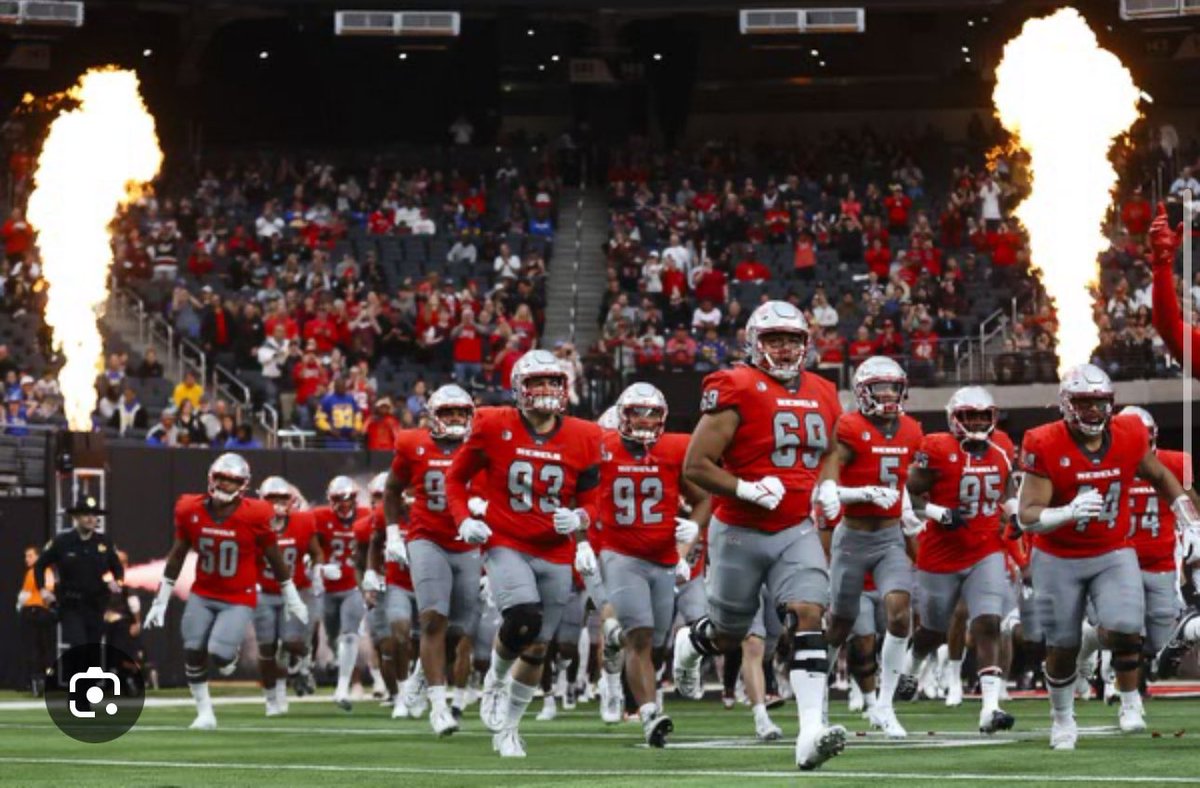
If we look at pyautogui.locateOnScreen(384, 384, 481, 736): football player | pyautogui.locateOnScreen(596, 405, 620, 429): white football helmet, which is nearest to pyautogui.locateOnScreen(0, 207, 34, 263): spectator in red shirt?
pyautogui.locateOnScreen(596, 405, 620, 429): white football helmet

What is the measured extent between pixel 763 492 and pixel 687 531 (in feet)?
11.9

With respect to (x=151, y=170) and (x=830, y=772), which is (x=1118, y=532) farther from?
(x=151, y=170)

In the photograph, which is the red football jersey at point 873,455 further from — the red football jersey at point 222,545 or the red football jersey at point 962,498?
the red football jersey at point 222,545

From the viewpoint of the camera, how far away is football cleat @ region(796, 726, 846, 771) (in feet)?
36.9

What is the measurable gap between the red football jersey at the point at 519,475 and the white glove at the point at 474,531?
300 mm

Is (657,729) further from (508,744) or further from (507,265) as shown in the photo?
(507,265)

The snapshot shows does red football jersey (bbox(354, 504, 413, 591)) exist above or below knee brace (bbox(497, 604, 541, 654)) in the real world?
above

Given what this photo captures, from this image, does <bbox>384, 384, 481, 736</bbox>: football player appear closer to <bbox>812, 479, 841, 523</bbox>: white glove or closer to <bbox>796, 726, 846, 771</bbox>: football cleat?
<bbox>812, 479, 841, 523</bbox>: white glove

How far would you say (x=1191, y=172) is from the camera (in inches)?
1447

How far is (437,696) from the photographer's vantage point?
16.2 meters

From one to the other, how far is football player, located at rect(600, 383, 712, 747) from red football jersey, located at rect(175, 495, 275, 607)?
11.4 ft

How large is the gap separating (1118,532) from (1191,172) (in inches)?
947

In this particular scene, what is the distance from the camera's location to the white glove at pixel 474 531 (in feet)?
45.7

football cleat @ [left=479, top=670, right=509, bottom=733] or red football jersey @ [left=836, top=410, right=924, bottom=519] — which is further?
red football jersey @ [left=836, top=410, right=924, bottom=519]
